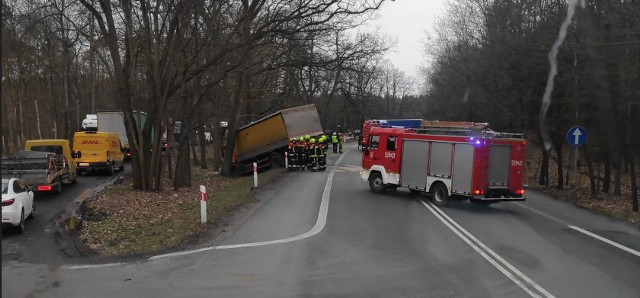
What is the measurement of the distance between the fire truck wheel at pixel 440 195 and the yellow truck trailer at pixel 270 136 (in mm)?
13994

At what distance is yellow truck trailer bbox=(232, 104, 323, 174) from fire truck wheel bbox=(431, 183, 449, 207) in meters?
14.0

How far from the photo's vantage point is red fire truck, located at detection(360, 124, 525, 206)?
16.3 meters

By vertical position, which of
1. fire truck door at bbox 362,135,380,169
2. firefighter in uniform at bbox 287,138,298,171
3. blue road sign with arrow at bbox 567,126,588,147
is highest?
blue road sign with arrow at bbox 567,126,588,147

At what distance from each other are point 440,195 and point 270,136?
598 inches

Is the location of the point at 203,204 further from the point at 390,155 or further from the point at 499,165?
the point at 499,165

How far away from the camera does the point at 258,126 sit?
30859 millimetres

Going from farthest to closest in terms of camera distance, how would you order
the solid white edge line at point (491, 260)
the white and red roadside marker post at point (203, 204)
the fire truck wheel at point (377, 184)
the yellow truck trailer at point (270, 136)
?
the yellow truck trailer at point (270, 136) → the fire truck wheel at point (377, 184) → the white and red roadside marker post at point (203, 204) → the solid white edge line at point (491, 260)

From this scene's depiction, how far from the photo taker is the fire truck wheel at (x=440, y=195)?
16984mm

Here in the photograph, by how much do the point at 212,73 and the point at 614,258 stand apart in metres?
16.8

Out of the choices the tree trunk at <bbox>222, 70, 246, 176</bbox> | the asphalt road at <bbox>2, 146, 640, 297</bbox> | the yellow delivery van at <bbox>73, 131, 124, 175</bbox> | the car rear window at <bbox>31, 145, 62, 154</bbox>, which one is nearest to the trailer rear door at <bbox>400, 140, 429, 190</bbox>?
the asphalt road at <bbox>2, 146, 640, 297</bbox>

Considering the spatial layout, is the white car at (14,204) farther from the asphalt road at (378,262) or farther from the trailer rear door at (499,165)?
the trailer rear door at (499,165)

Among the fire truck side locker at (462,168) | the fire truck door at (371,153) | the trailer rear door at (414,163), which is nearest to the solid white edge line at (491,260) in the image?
the fire truck side locker at (462,168)

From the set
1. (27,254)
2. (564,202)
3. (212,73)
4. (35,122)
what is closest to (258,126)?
(212,73)

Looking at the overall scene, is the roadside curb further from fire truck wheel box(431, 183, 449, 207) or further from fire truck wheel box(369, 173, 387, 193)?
fire truck wheel box(431, 183, 449, 207)
